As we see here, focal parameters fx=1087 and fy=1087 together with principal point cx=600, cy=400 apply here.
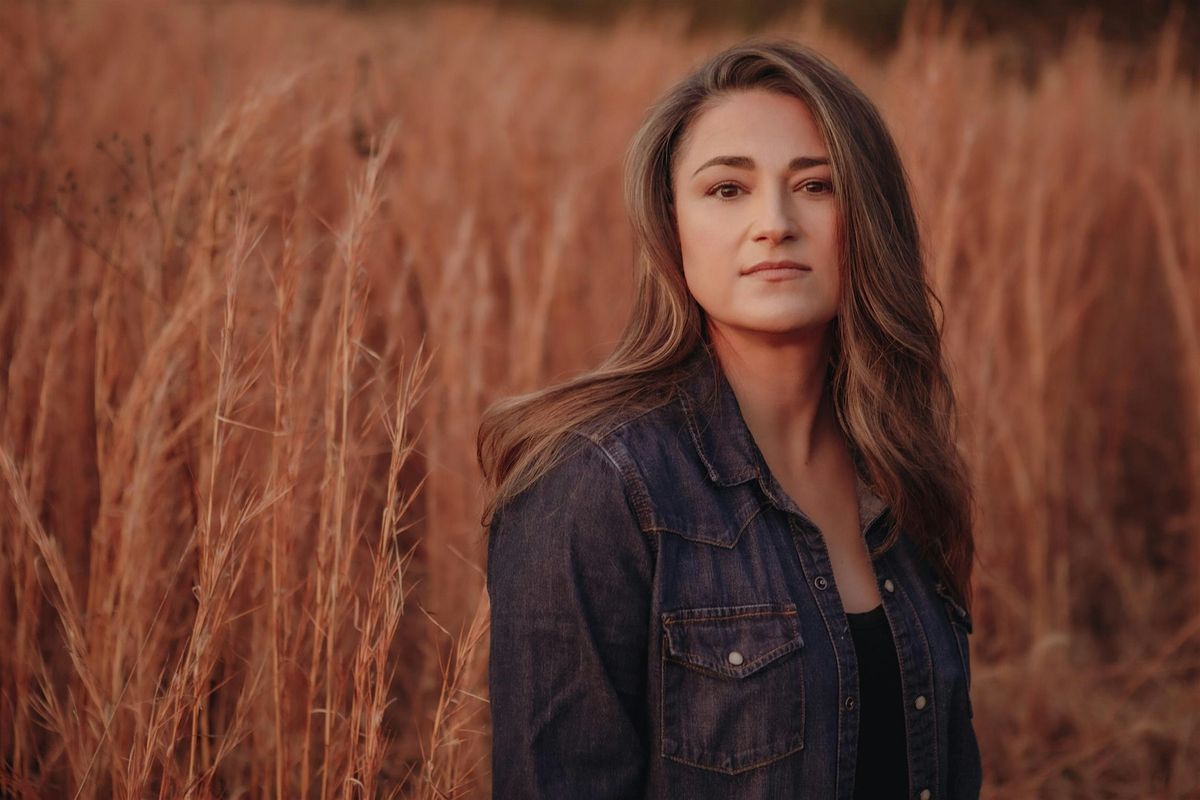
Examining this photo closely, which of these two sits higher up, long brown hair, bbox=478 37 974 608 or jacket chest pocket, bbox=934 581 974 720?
long brown hair, bbox=478 37 974 608

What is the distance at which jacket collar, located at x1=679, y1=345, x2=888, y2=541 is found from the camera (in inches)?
53.4

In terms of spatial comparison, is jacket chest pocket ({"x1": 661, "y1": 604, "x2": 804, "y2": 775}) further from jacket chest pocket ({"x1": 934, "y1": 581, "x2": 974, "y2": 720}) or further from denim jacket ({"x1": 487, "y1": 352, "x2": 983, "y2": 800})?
jacket chest pocket ({"x1": 934, "y1": 581, "x2": 974, "y2": 720})

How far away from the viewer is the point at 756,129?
54.5 inches

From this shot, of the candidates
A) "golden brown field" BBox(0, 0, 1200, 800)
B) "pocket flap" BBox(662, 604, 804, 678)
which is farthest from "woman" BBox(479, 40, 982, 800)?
"golden brown field" BBox(0, 0, 1200, 800)

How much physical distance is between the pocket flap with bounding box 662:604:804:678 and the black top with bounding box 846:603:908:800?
0.15m

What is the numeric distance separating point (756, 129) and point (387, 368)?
2.18 feet

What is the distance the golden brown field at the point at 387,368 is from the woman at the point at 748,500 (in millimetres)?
180

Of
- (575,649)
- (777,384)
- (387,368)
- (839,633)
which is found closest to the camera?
(575,649)

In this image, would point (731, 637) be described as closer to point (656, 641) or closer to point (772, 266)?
point (656, 641)

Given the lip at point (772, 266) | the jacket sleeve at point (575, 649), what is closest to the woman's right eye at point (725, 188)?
the lip at point (772, 266)

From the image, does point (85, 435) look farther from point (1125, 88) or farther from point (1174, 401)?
point (1125, 88)

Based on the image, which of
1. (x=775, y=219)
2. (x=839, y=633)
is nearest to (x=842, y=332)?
(x=775, y=219)

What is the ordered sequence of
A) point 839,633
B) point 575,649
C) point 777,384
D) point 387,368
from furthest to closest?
point 387,368 → point 777,384 → point 839,633 → point 575,649

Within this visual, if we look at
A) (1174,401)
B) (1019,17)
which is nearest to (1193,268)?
(1174,401)
